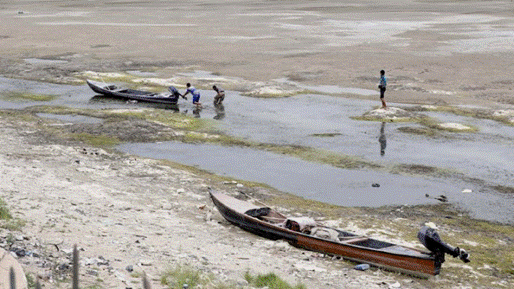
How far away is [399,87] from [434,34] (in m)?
24.0

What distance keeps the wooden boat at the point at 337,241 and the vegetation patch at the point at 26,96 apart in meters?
21.2

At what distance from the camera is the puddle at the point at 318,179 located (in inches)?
891

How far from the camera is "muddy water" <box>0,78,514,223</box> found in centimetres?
2331

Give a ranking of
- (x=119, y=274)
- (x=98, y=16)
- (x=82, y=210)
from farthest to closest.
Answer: (x=98, y=16)
(x=82, y=210)
(x=119, y=274)

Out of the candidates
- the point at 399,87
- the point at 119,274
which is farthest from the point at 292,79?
the point at 119,274

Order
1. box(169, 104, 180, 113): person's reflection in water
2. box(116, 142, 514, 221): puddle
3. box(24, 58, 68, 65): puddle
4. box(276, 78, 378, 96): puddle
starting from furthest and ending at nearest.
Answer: box(24, 58, 68, 65): puddle, box(276, 78, 378, 96): puddle, box(169, 104, 180, 113): person's reflection in water, box(116, 142, 514, 221): puddle

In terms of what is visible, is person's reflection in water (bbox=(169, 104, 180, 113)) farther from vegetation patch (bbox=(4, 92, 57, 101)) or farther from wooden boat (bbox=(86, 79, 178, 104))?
vegetation patch (bbox=(4, 92, 57, 101))

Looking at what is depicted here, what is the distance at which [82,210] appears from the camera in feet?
62.3

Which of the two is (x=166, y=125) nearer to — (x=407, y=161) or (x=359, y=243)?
(x=407, y=161)

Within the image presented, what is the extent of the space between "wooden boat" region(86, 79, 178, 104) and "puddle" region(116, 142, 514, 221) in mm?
7581

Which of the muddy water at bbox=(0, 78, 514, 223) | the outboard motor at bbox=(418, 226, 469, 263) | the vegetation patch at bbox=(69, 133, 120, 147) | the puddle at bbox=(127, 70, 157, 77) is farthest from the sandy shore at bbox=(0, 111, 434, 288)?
the puddle at bbox=(127, 70, 157, 77)

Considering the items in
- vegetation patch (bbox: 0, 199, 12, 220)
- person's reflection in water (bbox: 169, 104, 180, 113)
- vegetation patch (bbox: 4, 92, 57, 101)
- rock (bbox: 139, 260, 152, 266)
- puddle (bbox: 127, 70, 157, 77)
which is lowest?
vegetation patch (bbox: 4, 92, 57, 101)

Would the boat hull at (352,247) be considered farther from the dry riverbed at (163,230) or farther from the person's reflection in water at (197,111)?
the person's reflection in water at (197,111)

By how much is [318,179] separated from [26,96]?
20.2 metres
